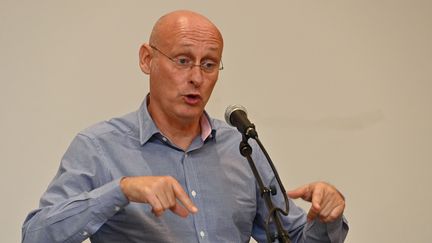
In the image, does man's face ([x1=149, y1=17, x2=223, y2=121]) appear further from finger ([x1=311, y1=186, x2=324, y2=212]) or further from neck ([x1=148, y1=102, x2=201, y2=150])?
finger ([x1=311, y1=186, x2=324, y2=212])

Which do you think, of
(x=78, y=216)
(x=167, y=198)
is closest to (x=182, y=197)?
(x=167, y=198)

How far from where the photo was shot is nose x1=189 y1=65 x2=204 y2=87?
1.95 m

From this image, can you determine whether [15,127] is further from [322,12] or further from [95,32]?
[322,12]

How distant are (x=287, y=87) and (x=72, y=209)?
4.01 feet

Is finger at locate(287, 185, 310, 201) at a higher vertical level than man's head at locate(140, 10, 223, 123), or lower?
lower

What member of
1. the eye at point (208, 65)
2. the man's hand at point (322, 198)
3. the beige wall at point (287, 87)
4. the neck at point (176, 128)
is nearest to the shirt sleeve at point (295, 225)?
the man's hand at point (322, 198)

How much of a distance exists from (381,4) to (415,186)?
0.79m

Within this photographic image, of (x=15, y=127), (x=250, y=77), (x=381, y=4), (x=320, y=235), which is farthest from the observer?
(x=381, y=4)

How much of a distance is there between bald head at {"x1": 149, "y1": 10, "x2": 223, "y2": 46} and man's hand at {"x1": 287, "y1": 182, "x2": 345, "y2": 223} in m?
0.61

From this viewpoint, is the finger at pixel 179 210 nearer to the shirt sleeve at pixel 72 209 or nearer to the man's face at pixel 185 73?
the shirt sleeve at pixel 72 209

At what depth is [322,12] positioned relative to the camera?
2.65 meters

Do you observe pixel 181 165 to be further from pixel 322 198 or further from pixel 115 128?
pixel 322 198

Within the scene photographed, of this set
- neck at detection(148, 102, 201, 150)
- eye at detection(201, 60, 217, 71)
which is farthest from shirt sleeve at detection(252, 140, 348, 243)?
eye at detection(201, 60, 217, 71)

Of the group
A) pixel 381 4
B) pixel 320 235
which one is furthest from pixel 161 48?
pixel 381 4
